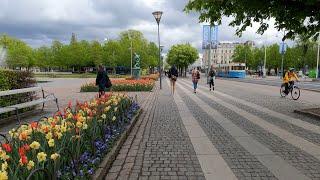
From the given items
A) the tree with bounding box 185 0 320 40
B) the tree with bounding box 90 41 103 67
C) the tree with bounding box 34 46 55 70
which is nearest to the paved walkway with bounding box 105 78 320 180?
the tree with bounding box 185 0 320 40

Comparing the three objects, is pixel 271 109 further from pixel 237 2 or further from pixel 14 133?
pixel 14 133

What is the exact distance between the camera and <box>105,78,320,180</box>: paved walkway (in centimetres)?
641

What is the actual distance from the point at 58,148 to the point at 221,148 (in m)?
3.90

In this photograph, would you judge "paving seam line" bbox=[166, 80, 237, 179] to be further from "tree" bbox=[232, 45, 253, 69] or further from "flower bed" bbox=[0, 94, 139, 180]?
"tree" bbox=[232, 45, 253, 69]

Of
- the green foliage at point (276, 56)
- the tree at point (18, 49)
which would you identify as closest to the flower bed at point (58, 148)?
the tree at point (18, 49)

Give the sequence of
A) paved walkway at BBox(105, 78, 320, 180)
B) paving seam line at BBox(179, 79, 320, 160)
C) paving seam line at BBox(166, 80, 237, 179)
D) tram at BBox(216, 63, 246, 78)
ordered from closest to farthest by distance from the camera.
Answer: paving seam line at BBox(166, 80, 237, 179)
paved walkway at BBox(105, 78, 320, 180)
paving seam line at BBox(179, 79, 320, 160)
tram at BBox(216, 63, 246, 78)

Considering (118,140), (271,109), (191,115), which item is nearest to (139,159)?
(118,140)

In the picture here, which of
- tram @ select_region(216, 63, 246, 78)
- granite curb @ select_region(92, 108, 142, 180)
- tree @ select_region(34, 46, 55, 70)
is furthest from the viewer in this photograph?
tree @ select_region(34, 46, 55, 70)

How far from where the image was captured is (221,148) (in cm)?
827

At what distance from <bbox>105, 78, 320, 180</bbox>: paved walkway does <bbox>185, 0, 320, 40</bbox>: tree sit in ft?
10.1

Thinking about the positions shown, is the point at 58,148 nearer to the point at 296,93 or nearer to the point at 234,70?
the point at 296,93

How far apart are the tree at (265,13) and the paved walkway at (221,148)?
3090 mm

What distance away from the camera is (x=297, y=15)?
12602 millimetres

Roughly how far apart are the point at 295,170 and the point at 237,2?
7.17 m
